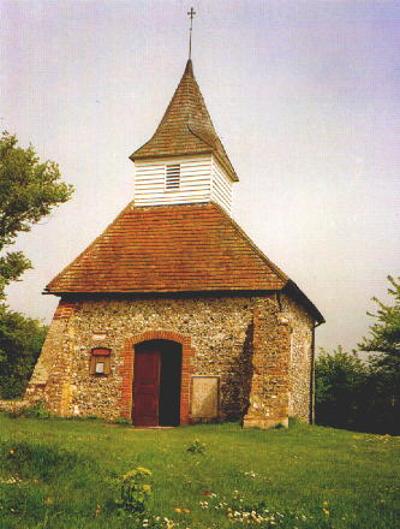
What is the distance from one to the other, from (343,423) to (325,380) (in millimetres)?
2086

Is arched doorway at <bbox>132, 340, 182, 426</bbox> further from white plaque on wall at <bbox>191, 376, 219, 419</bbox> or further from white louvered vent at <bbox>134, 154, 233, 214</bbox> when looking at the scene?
white louvered vent at <bbox>134, 154, 233, 214</bbox>

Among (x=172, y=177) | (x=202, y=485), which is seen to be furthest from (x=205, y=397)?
(x=202, y=485)

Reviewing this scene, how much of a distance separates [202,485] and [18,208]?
20.6 meters

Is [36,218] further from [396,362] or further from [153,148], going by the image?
[396,362]

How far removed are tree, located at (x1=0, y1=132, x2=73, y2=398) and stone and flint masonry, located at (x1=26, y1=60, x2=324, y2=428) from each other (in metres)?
5.60

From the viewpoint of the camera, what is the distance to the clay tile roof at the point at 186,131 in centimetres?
2450

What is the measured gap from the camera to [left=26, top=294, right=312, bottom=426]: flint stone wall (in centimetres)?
1902

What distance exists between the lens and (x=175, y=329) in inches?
792

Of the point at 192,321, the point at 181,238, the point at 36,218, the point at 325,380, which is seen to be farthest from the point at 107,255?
the point at 325,380

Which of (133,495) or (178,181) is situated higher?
(178,181)

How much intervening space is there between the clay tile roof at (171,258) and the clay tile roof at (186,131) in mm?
2473

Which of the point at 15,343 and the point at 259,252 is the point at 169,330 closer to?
the point at 259,252

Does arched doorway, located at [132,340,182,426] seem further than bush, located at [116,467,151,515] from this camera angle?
Yes

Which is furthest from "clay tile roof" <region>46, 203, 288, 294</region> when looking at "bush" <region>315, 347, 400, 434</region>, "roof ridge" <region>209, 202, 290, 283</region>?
"bush" <region>315, 347, 400, 434</region>
